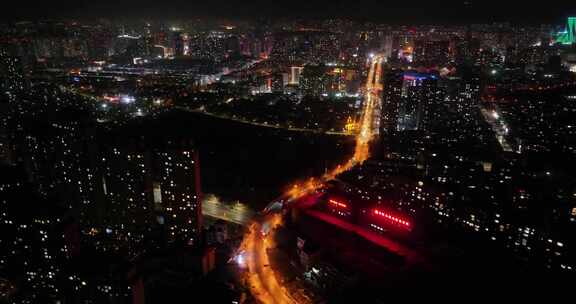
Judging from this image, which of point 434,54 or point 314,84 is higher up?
point 434,54

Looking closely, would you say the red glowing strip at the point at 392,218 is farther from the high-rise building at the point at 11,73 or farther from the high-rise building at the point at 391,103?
the high-rise building at the point at 11,73

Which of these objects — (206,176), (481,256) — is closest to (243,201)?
(206,176)

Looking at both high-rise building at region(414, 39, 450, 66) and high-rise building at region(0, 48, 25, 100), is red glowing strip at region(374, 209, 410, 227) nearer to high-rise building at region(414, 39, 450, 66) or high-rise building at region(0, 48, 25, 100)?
high-rise building at region(0, 48, 25, 100)

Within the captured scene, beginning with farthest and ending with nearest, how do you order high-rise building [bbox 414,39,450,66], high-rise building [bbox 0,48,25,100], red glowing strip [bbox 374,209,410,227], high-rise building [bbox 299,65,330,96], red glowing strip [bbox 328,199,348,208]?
high-rise building [bbox 414,39,450,66] → high-rise building [bbox 299,65,330,96] → high-rise building [bbox 0,48,25,100] → red glowing strip [bbox 328,199,348,208] → red glowing strip [bbox 374,209,410,227]

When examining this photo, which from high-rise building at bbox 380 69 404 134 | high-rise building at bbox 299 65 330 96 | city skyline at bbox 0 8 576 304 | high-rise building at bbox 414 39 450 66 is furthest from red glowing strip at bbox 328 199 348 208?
high-rise building at bbox 414 39 450 66

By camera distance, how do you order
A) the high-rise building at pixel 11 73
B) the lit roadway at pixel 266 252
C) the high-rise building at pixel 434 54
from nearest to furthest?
1. the lit roadway at pixel 266 252
2. the high-rise building at pixel 11 73
3. the high-rise building at pixel 434 54

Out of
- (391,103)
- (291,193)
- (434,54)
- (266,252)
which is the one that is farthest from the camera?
(434,54)

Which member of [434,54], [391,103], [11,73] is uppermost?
[434,54]

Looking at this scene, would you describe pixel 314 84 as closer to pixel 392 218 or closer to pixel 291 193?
pixel 291 193

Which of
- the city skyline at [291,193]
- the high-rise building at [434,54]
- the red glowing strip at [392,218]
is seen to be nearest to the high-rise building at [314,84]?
the city skyline at [291,193]

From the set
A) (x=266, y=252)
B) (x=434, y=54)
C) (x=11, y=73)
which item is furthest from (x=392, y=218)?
(x=434, y=54)

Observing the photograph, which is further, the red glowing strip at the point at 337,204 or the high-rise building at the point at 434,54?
the high-rise building at the point at 434,54
